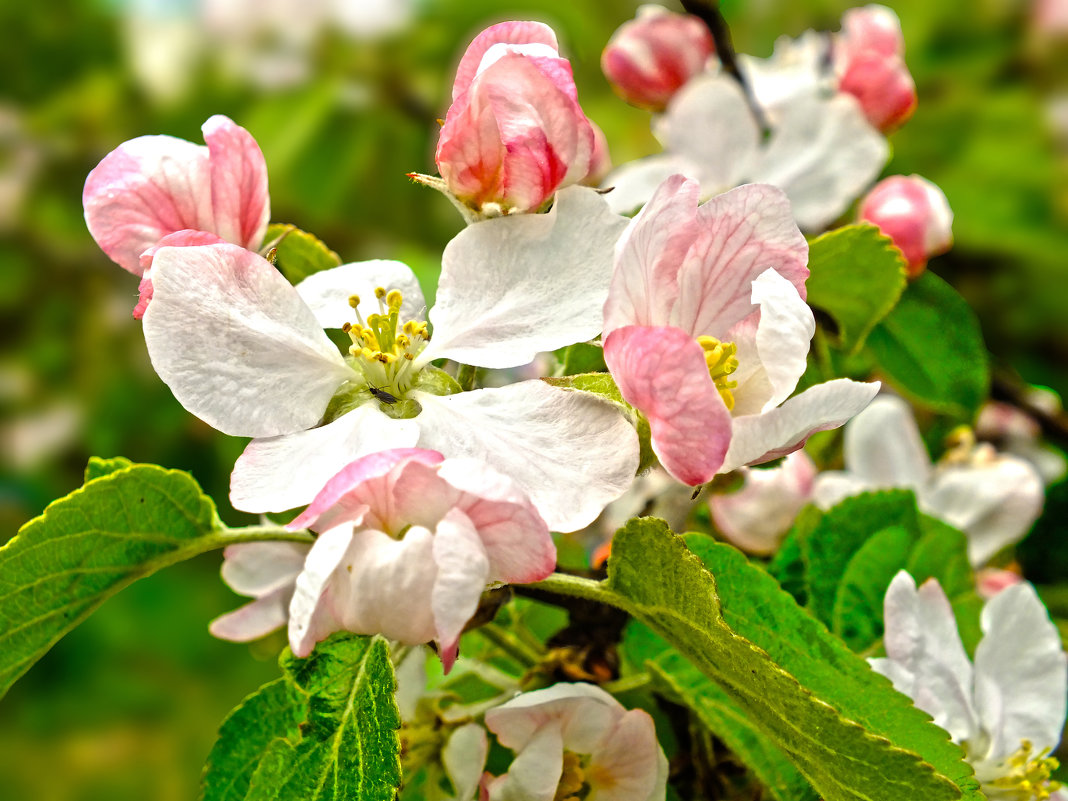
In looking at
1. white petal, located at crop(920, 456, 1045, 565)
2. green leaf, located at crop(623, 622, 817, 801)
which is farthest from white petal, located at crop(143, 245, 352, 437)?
white petal, located at crop(920, 456, 1045, 565)

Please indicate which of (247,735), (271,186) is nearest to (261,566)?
(247,735)

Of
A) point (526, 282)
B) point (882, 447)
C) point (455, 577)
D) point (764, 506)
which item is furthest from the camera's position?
point (882, 447)

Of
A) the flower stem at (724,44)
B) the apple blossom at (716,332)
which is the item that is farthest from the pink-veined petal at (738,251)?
the flower stem at (724,44)

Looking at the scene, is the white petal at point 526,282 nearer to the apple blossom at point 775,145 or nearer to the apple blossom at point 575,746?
the apple blossom at point 575,746

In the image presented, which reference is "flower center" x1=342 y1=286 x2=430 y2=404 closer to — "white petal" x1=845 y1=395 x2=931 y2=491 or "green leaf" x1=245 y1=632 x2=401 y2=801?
"green leaf" x1=245 y1=632 x2=401 y2=801

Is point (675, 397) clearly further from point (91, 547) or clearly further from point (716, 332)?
point (91, 547)
